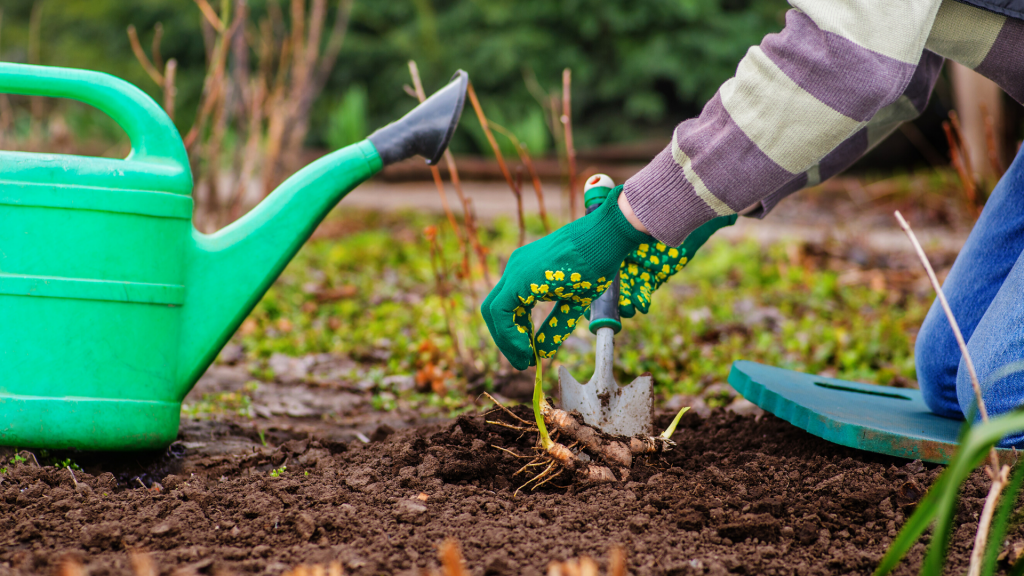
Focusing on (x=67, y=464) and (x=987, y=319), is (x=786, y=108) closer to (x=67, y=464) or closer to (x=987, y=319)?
(x=987, y=319)

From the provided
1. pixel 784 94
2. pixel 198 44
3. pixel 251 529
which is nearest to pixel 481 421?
pixel 251 529

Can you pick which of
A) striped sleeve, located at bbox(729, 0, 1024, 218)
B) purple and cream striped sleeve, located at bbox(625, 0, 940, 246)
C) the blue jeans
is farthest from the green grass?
striped sleeve, located at bbox(729, 0, 1024, 218)

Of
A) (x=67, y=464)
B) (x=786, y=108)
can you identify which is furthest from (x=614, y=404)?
(x=67, y=464)

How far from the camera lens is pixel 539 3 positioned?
7.45 metres

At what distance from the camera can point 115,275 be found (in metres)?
1.33

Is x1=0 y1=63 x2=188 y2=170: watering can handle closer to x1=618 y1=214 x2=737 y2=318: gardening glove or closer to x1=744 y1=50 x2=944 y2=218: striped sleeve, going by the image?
x1=618 y1=214 x2=737 y2=318: gardening glove

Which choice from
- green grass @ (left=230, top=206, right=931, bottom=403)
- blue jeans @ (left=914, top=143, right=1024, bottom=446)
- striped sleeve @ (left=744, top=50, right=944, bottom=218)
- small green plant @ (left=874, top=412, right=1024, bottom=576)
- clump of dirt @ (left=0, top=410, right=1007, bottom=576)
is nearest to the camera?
small green plant @ (left=874, top=412, right=1024, bottom=576)

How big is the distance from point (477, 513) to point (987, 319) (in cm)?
99

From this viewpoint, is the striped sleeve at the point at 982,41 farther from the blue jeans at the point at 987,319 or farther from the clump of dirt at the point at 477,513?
the clump of dirt at the point at 477,513

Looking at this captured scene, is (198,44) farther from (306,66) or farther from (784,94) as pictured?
(784,94)

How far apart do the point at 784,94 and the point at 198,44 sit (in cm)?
853

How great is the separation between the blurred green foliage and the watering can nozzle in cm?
544

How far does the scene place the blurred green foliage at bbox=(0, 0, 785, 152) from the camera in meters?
7.23

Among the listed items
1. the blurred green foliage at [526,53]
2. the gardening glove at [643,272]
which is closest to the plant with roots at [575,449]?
the gardening glove at [643,272]
